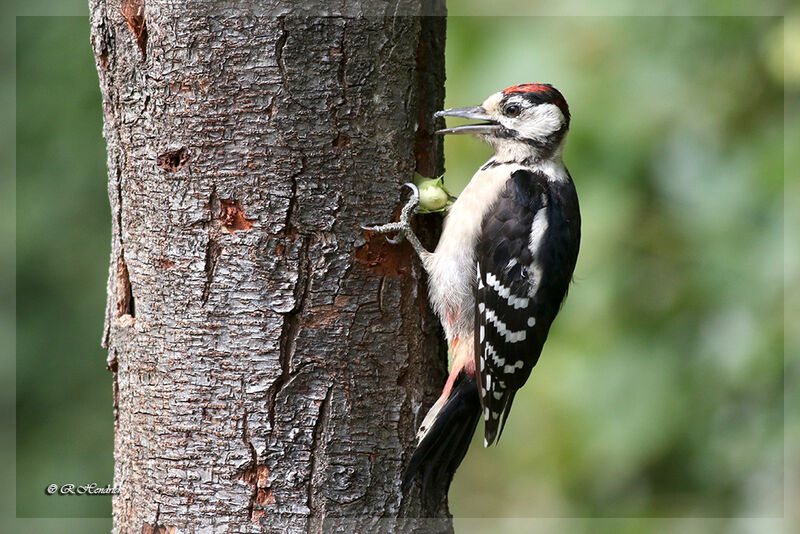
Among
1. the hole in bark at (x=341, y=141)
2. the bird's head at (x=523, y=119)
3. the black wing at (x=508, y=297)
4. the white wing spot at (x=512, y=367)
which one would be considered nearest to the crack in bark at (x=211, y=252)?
the hole in bark at (x=341, y=141)

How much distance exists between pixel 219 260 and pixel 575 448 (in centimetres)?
226

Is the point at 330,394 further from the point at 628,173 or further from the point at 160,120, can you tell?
the point at 628,173

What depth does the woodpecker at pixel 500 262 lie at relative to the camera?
100 inches

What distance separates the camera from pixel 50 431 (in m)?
5.02

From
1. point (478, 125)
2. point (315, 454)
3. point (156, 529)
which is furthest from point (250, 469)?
point (478, 125)

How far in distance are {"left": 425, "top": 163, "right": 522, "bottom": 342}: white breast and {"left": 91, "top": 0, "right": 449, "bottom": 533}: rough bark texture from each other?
9.9 inches

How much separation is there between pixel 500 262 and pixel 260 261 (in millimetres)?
912

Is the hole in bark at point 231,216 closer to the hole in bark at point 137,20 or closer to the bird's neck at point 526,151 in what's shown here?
the hole in bark at point 137,20

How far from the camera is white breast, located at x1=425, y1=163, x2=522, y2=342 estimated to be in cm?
254

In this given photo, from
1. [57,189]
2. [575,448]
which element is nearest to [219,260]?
[575,448]

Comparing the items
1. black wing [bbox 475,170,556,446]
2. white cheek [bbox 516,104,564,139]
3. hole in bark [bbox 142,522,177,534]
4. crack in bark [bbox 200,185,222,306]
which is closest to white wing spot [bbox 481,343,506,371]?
black wing [bbox 475,170,556,446]

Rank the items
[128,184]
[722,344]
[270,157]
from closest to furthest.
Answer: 1. [270,157]
2. [128,184]
3. [722,344]

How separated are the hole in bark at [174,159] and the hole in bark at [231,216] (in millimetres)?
134

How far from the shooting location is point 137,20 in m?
2.24
